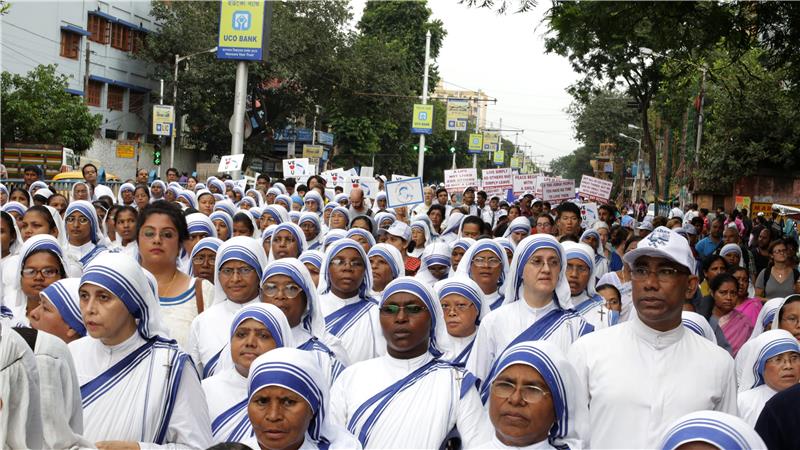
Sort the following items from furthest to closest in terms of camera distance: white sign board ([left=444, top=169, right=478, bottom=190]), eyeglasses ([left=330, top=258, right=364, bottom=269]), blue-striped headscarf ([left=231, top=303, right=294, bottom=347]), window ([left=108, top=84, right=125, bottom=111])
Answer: window ([left=108, top=84, right=125, bottom=111]) < white sign board ([left=444, top=169, right=478, bottom=190]) < eyeglasses ([left=330, top=258, right=364, bottom=269]) < blue-striped headscarf ([left=231, top=303, right=294, bottom=347])

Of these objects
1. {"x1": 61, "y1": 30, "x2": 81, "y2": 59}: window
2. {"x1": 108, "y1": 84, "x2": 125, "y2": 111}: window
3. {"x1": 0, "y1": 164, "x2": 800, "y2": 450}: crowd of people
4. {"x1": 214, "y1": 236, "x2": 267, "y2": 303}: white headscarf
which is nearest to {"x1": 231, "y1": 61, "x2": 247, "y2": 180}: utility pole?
{"x1": 61, "y1": 30, "x2": 81, "y2": 59}: window

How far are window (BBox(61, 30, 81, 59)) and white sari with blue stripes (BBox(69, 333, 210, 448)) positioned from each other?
3811 cm

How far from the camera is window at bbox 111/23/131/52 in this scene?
46.2 meters

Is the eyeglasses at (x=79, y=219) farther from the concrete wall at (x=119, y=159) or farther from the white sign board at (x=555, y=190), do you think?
the concrete wall at (x=119, y=159)

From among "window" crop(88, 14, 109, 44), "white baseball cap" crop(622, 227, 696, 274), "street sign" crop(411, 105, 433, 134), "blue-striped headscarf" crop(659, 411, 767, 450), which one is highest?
"window" crop(88, 14, 109, 44)

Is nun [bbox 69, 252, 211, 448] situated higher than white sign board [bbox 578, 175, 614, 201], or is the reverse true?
white sign board [bbox 578, 175, 614, 201]

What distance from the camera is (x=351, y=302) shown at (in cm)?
661

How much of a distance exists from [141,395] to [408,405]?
113cm

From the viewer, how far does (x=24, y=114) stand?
34.1 meters

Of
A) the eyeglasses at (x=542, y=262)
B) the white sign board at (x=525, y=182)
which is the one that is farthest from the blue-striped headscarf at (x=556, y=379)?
the white sign board at (x=525, y=182)

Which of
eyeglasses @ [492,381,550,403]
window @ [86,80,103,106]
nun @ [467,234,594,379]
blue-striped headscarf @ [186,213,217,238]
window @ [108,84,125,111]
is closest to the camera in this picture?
eyeglasses @ [492,381,550,403]

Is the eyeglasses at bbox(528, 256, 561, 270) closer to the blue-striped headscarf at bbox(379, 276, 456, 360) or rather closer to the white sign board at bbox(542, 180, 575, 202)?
the blue-striped headscarf at bbox(379, 276, 456, 360)

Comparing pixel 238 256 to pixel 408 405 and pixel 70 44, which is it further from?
pixel 70 44

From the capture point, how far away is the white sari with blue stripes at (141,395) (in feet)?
13.2
